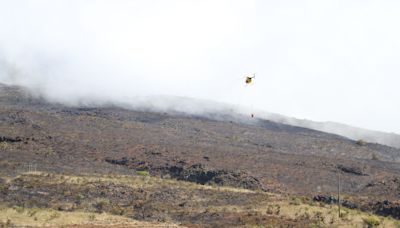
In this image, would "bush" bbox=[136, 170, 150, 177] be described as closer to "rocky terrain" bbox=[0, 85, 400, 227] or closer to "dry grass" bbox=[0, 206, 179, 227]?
"rocky terrain" bbox=[0, 85, 400, 227]

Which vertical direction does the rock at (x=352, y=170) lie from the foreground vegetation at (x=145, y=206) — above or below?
above

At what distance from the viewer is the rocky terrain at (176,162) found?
4597 centimetres

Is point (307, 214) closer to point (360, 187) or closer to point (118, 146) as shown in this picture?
point (360, 187)

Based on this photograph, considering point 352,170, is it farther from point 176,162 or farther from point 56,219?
point 56,219

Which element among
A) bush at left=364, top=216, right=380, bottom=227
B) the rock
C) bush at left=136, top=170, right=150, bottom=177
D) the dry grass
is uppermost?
the rock

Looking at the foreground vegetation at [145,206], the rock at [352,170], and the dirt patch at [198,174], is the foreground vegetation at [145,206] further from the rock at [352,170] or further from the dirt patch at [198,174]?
the rock at [352,170]

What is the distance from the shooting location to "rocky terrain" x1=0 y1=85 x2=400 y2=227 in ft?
151

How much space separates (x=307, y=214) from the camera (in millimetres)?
43531

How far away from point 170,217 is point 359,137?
88.1m

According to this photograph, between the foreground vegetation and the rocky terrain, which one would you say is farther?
the rocky terrain

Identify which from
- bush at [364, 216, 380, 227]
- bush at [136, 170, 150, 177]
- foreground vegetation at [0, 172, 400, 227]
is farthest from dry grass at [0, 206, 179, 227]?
bush at [136, 170, 150, 177]

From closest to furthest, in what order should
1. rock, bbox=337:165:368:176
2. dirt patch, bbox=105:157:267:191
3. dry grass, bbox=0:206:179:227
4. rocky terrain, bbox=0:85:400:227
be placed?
dry grass, bbox=0:206:179:227, rocky terrain, bbox=0:85:400:227, dirt patch, bbox=105:157:267:191, rock, bbox=337:165:368:176

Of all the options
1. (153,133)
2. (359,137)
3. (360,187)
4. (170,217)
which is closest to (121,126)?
(153,133)

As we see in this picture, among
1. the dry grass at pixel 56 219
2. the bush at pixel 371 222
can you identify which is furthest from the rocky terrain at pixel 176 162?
the bush at pixel 371 222
